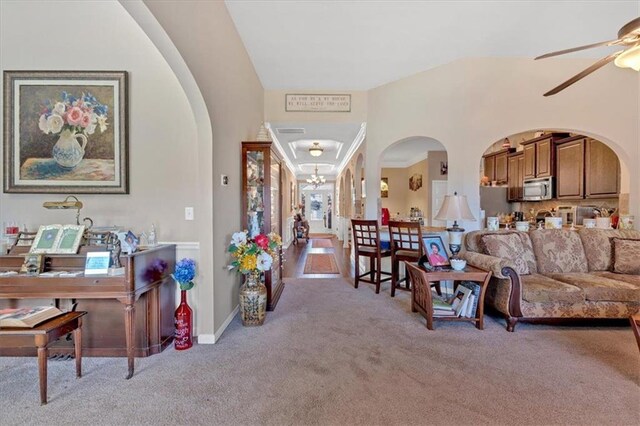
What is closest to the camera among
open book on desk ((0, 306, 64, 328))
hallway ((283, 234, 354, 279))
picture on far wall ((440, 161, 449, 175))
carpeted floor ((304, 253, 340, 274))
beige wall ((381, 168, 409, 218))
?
open book on desk ((0, 306, 64, 328))

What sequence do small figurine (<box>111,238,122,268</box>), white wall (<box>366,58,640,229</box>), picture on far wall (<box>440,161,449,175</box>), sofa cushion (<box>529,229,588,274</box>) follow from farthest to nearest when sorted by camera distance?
picture on far wall (<box>440,161,449,175</box>)
white wall (<box>366,58,640,229</box>)
sofa cushion (<box>529,229,588,274</box>)
small figurine (<box>111,238,122,268</box>)

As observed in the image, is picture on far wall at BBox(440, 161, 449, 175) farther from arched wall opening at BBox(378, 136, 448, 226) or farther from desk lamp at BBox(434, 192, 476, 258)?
desk lamp at BBox(434, 192, 476, 258)

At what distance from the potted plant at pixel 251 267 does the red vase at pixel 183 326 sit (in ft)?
1.88

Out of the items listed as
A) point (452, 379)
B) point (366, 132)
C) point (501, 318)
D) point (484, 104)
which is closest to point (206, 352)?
point (452, 379)

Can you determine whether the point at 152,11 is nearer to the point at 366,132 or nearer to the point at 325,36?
the point at 325,36

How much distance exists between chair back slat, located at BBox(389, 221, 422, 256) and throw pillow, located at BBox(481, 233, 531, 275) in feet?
2.57

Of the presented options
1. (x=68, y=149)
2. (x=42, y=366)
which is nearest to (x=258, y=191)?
(x=68, y=149)

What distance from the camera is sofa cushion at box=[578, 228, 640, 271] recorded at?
3.53m

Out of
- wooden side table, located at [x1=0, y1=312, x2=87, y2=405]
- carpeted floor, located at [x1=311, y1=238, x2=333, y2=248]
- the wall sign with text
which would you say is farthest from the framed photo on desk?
carpeted floor, located at [x1=311, y1=238, x2=333, y2=248]

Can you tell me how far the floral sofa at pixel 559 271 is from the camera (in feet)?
9.82

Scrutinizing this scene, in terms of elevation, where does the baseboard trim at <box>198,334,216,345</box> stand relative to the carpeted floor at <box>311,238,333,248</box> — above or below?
below

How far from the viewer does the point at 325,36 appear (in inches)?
140

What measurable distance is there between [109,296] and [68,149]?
1.46 meters

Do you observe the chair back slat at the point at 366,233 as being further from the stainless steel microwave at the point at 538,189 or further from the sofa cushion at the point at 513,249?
the stainless steel microwave at the point at 538,189
